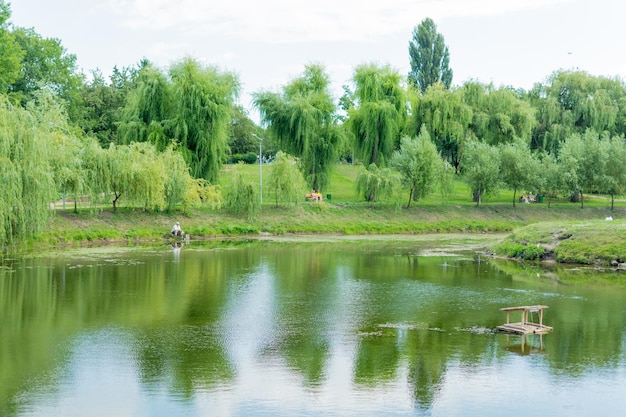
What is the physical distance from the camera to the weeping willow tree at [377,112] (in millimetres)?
65106

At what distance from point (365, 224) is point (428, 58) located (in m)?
36.6

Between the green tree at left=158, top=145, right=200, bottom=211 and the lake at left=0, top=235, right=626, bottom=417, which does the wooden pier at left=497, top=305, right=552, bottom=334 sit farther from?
the green tree at left=158, top=145, right=200, bottom=211

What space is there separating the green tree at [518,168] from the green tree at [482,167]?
0.79 meters

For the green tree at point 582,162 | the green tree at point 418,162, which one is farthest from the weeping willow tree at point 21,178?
the green tree at point 582,162

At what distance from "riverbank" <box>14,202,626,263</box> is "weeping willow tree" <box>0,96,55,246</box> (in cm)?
459

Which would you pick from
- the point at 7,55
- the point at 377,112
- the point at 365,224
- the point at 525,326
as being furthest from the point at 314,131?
the point at 525,326

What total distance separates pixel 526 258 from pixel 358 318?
1932 centimetres

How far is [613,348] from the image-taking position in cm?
1964

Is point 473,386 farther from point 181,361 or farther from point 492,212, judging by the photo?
point 492,212

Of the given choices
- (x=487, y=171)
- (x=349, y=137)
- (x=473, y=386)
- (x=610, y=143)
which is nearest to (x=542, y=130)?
(x=610, y=143)

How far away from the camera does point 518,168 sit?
2559 inches

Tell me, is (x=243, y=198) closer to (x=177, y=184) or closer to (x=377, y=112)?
(x=177, y=184)

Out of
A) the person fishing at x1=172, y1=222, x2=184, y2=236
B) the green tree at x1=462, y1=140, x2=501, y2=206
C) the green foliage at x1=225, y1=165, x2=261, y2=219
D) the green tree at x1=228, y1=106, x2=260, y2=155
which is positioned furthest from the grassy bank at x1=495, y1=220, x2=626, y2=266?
the green tree at x1=228, y1=106, x2=260, y2=155

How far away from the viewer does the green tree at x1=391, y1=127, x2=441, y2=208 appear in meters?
62.8
